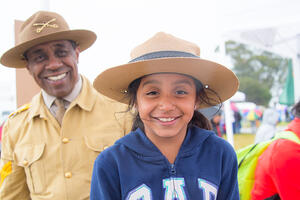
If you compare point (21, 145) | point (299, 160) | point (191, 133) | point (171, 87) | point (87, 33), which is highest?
point (87, 33)

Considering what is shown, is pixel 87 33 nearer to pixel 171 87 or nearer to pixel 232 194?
pixel 171 87

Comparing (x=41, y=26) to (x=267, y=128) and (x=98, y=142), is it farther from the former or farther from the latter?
(x=267, y=128)

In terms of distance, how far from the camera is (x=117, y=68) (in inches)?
53.4

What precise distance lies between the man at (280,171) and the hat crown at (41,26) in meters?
1.69

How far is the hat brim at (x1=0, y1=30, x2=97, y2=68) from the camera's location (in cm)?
184

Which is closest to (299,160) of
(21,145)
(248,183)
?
(248,183)

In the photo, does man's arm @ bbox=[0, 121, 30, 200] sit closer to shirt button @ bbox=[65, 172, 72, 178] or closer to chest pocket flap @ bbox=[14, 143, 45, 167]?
chest pocket flap @ bbox=[14, 143, 45, 167]

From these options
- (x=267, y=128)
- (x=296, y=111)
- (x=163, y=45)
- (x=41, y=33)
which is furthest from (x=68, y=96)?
(x=267, y=128)

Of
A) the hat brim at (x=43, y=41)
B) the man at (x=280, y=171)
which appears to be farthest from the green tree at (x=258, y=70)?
the hat brim at (x=43, y=41)

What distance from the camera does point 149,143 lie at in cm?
143

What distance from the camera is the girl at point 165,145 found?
133 centimetres

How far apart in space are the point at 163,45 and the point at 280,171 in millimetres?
1133

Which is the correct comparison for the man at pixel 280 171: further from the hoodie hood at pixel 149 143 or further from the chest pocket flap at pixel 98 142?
the chest pocket flap at pixel 98 142

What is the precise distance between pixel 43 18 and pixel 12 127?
2.69ft
